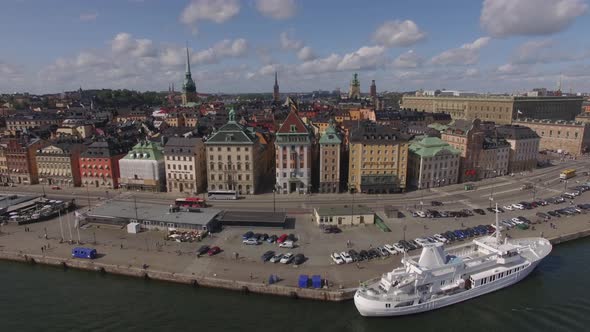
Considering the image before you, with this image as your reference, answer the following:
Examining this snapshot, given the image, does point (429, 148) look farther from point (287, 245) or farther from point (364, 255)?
point (287, 245)

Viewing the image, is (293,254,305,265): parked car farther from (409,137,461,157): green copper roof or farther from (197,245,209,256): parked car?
(409,137,461,157): green copper roof

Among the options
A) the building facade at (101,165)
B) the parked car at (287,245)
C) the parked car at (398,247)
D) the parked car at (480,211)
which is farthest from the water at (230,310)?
the building facade at (101,165)

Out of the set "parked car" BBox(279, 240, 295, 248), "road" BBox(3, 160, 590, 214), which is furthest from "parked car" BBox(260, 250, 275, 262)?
"road" BBox(3, 160, 590, 214)

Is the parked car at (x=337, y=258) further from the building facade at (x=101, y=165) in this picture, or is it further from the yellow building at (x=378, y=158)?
the building facade at (x=101, y=165)

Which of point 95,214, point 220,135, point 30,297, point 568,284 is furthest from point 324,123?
point 30,297

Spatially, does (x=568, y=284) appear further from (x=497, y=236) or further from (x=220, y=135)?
(x=220, y=135)

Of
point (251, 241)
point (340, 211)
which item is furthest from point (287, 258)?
point (340, 211)

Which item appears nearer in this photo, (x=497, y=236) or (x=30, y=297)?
(x=30, y=297)

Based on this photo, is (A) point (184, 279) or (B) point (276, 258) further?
(B) point (276, 258)
